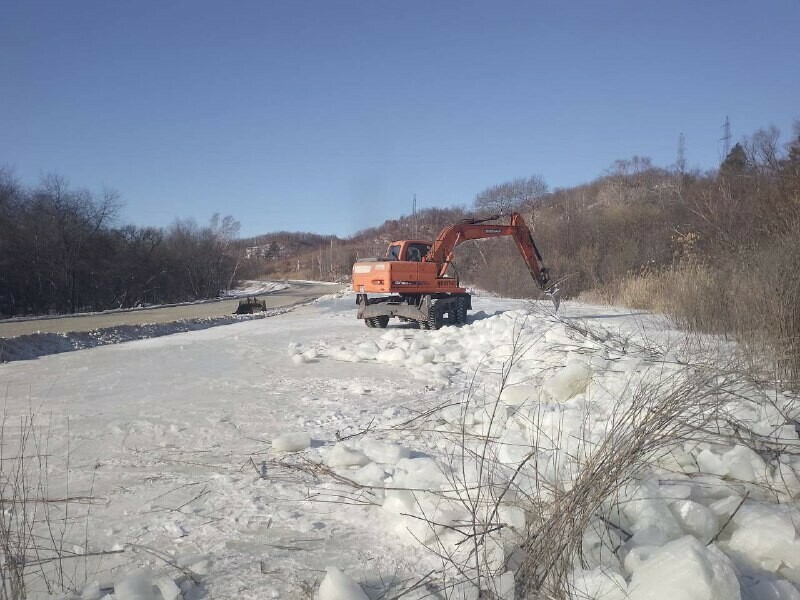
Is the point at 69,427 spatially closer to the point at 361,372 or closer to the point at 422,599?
the point at 361,372

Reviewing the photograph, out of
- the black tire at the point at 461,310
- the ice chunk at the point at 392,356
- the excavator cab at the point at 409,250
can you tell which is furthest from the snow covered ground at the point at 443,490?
the excavator cab at the point at 409,250

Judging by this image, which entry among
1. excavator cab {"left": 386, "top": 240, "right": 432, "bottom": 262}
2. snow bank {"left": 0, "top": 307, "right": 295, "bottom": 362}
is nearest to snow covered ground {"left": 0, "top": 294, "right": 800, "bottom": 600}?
snow bank {"left": 0, "top": 307, "right": 295, "bottom": 362}

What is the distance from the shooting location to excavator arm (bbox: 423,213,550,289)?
50.1 ft

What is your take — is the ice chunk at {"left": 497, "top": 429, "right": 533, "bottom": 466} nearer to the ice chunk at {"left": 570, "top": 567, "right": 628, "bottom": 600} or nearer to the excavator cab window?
the ice chunk at {"left": 570, "top": 567, "right": 628, "bottom": 600}

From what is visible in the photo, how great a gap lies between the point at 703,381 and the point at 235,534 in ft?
9.65

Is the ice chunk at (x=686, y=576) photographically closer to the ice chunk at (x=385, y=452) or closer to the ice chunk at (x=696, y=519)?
the ice chunk at (x=696, y=519)

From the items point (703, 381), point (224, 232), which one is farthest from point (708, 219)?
point (224, 232)

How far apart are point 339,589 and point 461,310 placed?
12900 mm

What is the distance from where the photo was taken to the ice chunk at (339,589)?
2625 millimetres

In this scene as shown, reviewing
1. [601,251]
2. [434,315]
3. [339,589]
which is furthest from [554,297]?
[601,251]

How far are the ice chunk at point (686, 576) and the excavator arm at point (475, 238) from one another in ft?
41.7

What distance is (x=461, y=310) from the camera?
15.4 metres

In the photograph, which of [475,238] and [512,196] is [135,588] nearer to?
[475,238]

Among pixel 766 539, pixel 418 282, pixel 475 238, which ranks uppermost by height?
pixel 475 238
